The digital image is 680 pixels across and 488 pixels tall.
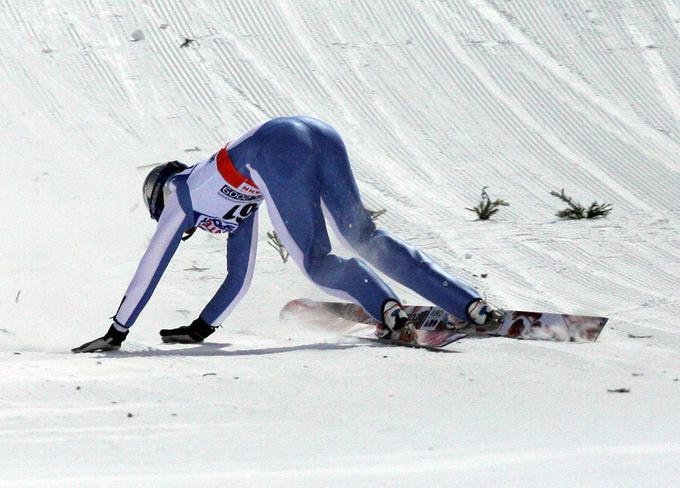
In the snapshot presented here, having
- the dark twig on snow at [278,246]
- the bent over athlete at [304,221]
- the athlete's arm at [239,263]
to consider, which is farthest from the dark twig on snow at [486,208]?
the bent over athlete at [304,221]

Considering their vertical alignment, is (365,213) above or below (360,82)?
below

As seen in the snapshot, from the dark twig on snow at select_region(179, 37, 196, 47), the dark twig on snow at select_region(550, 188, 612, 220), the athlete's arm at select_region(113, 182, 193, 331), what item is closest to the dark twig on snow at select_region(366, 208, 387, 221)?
the dark twig on snow at select_region(550, 188, 612, 220)

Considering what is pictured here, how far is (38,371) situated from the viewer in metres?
4.41

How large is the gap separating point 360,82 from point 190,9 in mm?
1988

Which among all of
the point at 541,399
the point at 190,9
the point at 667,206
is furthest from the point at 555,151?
the point at 541,399

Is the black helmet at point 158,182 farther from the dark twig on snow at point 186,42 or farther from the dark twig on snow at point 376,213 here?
the dark twig on snow at point 186,42

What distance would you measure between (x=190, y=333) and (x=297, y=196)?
0.96m

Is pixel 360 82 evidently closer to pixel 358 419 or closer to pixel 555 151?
pixel 555 151

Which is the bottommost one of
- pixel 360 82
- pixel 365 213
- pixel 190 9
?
pixel 365 213

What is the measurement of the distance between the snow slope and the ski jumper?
311mm

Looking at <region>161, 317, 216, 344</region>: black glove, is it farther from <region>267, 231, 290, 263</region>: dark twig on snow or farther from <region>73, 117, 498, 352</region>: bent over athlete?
<region>267, 231, 290, 263</region>: dark twig on snow

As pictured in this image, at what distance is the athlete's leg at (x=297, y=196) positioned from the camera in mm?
5520

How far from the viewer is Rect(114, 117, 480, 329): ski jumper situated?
5480 mm

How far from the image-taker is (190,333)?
19.5 ft
